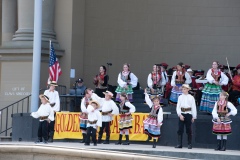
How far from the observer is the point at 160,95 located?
24.2 m

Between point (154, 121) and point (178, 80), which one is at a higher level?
point (178, 80)

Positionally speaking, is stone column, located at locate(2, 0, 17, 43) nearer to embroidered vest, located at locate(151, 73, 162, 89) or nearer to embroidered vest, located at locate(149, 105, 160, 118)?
embroidered vest, located at locate(151, 73, 162, 89)

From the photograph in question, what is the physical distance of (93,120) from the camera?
71.8 feet

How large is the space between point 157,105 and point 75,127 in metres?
3.28

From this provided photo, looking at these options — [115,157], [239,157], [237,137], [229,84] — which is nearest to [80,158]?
[115,157]

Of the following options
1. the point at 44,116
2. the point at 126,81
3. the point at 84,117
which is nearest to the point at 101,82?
the point at 126,81

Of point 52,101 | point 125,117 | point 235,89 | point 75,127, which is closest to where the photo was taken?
point 125,117

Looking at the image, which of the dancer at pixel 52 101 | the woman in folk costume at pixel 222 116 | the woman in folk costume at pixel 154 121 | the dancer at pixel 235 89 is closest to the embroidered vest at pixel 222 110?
the woman in folk costume at pixel 222 116

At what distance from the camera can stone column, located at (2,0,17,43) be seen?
29781mm

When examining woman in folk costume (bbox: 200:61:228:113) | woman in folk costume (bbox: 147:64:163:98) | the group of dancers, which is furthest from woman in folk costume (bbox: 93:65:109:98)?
woman in folk costume (bbox: 200:61:228:113)

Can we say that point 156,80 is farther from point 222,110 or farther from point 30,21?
point 30,21

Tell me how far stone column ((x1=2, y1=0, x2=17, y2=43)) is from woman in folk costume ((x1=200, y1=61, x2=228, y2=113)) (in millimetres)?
9502

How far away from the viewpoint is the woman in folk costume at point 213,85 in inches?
915

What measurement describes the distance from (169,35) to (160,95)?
22.0ft
